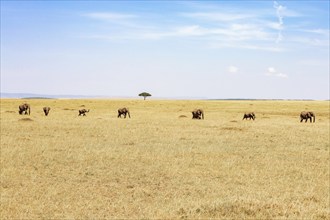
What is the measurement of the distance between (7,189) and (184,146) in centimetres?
1222

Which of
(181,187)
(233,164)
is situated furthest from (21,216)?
(233,164)

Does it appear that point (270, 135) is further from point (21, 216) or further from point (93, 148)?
point (21, 216)

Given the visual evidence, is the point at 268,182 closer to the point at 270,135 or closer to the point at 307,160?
the point at 307,160

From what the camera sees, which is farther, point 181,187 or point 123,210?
point 181,187

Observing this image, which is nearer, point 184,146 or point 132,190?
point 132,190

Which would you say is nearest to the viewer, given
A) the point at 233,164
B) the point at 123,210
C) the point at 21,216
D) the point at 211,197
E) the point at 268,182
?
the point at 21,216

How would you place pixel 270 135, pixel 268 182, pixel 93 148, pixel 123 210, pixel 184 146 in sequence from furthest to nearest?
1. pixel 270 135
2. pixel 184 146
3. pixel 93 148
4. pixel 268 182
5. pixel 123 210

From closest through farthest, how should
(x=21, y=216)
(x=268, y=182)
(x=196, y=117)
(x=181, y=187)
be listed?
(x=21, y=216)
(x=181, y=187)
(x=268, y=182)
(x=196, y=117)

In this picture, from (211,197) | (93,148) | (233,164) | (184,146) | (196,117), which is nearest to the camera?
(211,197)

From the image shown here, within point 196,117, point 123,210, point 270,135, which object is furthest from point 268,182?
point 196,117

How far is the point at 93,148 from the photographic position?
76.3ft

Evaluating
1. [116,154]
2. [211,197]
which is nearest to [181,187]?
[211,197]

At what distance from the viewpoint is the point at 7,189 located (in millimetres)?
14477

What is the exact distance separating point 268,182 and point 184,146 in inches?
353
